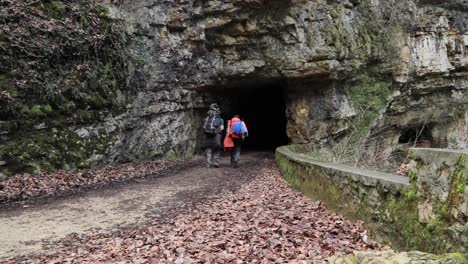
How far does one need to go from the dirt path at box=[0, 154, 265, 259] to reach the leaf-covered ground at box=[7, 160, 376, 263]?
12.6 inches

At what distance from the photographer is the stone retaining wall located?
3320 millimetres

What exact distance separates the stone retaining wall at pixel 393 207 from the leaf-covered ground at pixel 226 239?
235 mm

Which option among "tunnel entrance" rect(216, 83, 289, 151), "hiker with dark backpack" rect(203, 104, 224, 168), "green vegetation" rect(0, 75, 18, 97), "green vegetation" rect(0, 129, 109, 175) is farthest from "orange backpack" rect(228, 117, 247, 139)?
"tunnel entrance" rect(216, 83, 289, 151)

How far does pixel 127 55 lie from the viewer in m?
11.3

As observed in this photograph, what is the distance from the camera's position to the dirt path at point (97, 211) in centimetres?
484

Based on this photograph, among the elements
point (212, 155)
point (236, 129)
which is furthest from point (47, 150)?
point (236, 129)

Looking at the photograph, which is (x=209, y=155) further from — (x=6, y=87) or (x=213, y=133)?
(x=6, y=87)

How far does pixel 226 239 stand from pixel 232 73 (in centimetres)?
1110

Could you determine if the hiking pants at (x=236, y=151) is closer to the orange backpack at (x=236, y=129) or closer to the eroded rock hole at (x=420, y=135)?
the orange backpack at (x=236, y=129)

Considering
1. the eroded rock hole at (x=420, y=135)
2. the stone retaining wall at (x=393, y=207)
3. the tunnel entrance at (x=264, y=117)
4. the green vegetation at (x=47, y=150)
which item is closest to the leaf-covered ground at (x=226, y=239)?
the stone retaining wall at (x=393, y=207)

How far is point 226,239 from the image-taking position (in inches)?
176

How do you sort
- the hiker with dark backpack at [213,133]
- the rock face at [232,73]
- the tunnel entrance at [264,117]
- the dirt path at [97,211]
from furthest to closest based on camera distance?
the tunnel entrance at [264,117], the hiker with dark backpack at [213,133], the rock face at [232,73], the dirt path at [97,211]

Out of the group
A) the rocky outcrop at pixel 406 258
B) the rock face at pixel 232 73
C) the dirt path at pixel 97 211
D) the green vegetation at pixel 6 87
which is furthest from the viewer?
the rock face at pixel 232 73

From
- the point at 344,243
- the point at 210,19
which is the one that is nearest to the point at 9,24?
the point at 210,19
